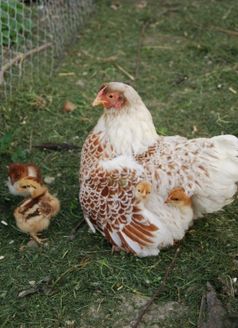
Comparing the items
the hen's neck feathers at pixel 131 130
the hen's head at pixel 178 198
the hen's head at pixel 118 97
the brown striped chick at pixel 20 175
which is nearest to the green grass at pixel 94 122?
the brown striped chick at pixel 20 175

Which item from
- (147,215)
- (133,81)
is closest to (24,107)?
(133,81)

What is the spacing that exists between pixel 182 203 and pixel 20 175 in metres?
1.18

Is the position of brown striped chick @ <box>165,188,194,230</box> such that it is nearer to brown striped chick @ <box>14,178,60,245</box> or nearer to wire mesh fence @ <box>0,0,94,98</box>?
brown striped chick @ <box>14,178,60,245</box>

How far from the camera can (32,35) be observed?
5.95m

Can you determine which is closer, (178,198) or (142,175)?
(178,198)

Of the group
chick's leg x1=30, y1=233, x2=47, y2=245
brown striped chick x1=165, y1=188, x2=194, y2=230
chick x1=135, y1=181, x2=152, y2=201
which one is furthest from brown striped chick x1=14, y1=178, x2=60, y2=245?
brown striped chick x1=165, y1=188, x2=194, y2=230

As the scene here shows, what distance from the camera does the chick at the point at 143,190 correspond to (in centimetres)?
326

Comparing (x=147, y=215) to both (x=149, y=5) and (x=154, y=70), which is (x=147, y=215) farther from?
(x=149, y=5)

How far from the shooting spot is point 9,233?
3766 mm

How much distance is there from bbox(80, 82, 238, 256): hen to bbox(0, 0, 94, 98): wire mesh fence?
188cm

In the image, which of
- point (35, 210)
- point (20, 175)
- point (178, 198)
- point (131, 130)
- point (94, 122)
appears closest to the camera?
point (178, 198)

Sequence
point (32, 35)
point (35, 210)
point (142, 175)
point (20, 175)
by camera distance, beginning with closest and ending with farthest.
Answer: point (142, 175) < point (35, 210) < point (20, 175) < point (32, 35)

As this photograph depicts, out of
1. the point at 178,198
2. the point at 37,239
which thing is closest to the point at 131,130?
the point at 178,198

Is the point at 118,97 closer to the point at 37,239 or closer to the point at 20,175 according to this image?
the point at 20,175
